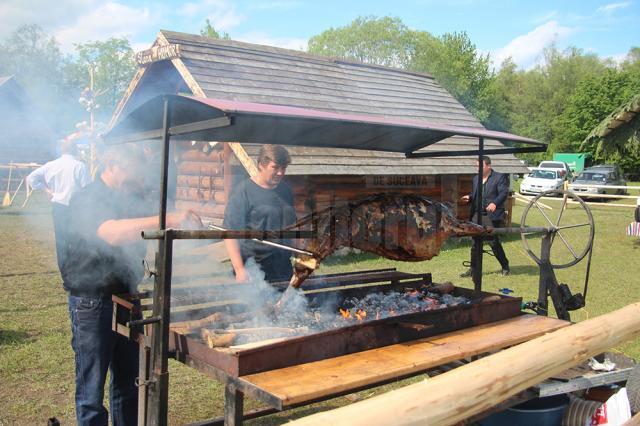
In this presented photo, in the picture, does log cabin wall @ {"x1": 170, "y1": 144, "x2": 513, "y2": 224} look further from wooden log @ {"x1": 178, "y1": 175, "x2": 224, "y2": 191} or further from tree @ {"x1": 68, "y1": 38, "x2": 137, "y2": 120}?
tree @ {"x1": 68, "y1": 38, "x2": 137, "y2": 120}

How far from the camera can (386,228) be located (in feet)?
12.0

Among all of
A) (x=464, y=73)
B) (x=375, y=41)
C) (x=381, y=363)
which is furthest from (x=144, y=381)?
(x=375, y=41)

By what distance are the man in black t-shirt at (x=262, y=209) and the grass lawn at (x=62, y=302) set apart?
1.38 metres

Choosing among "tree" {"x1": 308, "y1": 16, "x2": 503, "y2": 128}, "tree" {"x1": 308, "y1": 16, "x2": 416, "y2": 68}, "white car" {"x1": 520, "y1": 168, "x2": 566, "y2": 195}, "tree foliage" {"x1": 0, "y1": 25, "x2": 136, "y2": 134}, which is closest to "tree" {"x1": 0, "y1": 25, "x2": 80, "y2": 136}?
"tree foliage" {"x1": 0, "y1": 25, "x2": 136, "y2": 134}

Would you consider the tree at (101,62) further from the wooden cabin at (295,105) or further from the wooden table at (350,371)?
the wooden table at (350,371)

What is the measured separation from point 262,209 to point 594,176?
28.5 metres

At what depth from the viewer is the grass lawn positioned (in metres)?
4.70

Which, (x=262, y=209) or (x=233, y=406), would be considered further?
(x=262, y=209)

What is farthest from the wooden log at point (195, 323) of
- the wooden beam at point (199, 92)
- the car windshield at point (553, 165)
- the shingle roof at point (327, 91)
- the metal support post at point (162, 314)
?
the car windshield at point (553, 165)

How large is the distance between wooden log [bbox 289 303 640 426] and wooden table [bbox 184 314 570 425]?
32 cm

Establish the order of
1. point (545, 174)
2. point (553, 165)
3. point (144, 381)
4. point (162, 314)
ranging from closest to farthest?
1. point (162, 314)
2. point (144, 381)
3. point (545, 174)
4. point (553, 165)

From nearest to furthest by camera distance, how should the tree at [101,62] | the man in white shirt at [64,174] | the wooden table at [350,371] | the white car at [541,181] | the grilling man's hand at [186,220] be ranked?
the wooden table at [350,371]
the grilling man's hand at [186,220]
the tree at [101,62]
the man in white shirt at [64,174]
the white car at [541,181]

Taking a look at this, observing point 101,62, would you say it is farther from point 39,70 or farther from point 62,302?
point 62,302

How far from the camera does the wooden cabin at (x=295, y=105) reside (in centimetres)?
988
